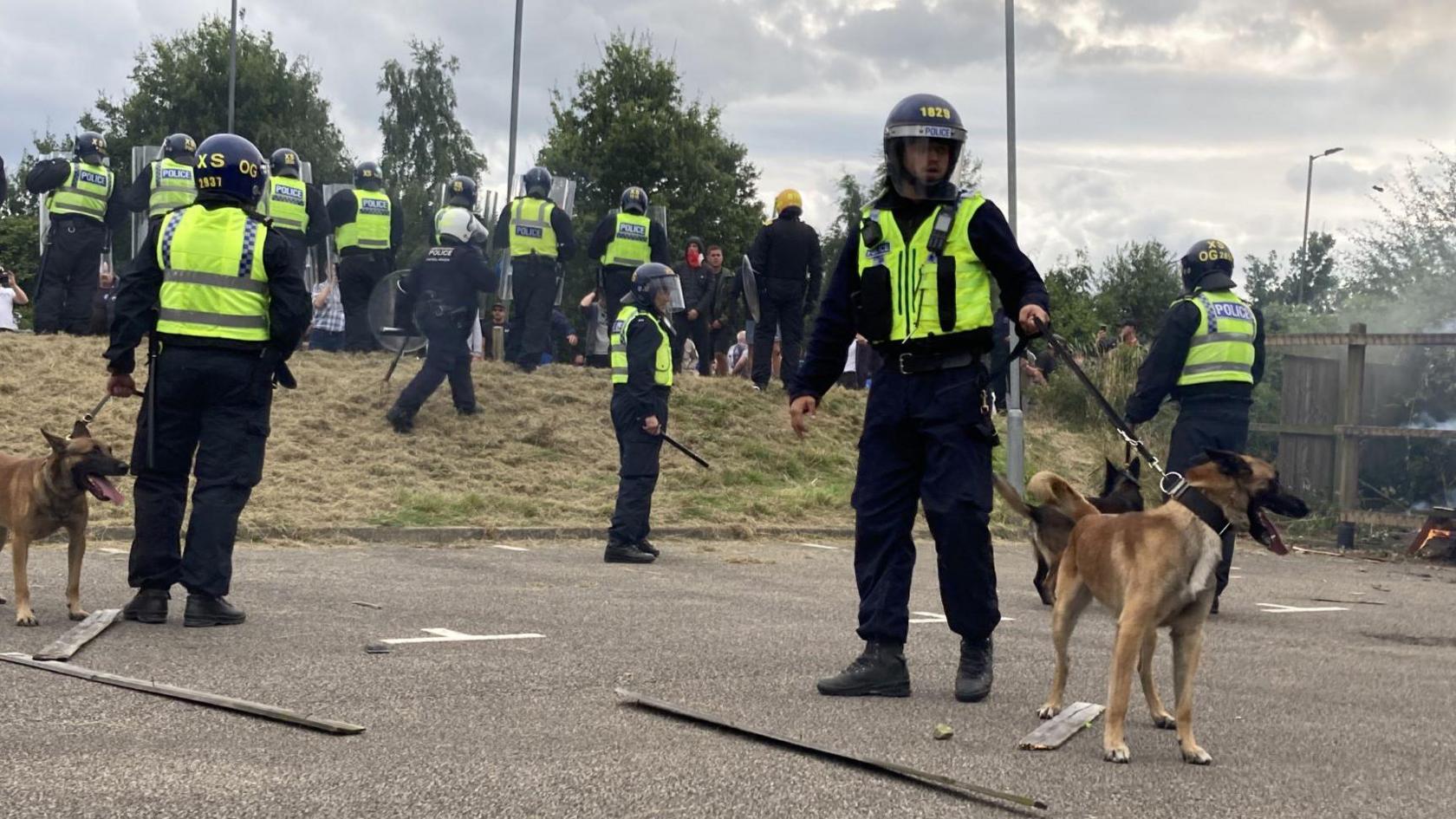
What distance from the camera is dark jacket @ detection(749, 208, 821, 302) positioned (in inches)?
684

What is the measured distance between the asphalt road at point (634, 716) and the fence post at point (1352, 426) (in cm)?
734

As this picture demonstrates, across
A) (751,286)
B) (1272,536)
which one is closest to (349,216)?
(751,286)

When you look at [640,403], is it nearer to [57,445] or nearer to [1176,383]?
A: [1176,383]

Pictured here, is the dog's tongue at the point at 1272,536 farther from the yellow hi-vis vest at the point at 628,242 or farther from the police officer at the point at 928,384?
the yellow hi-vis vest at the point at 628,242

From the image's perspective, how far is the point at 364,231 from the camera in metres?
17.7

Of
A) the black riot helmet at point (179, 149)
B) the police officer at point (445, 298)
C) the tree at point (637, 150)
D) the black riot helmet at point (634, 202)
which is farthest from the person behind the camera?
the tree at point (637, 150)

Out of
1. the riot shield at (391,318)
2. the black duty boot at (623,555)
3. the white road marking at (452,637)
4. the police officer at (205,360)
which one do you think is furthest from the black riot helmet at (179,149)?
the white road marking at (452,637)

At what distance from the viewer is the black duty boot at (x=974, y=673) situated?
6.28 metres

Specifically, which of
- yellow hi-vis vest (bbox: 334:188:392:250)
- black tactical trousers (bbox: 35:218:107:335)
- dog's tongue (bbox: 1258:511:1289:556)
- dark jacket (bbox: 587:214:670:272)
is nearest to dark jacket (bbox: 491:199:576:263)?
dark jacket (bbox: 587:214:670:272)

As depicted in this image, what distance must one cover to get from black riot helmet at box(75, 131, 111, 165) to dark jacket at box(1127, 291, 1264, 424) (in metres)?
11.5

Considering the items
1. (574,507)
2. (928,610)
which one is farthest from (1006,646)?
(574,507)

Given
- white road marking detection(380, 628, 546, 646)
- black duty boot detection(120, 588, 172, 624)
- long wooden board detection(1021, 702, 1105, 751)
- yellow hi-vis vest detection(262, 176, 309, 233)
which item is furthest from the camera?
yellow hi-vis vest detection(262, 176, 309, 233)

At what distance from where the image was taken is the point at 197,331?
7625 mm

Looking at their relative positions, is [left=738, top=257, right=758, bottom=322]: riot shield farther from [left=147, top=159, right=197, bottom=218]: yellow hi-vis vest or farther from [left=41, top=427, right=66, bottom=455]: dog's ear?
[left=41, top=427, right=66, bottom=455]: dog's ear
